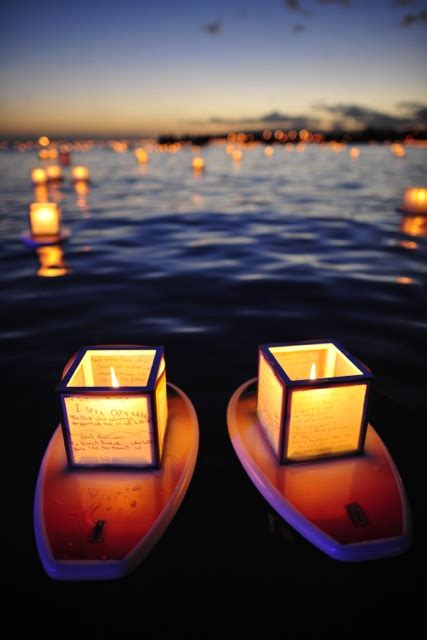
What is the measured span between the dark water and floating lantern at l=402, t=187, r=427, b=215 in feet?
1.61

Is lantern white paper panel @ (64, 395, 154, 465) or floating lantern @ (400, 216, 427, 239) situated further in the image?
floating lantern @ (400, 216, 427, 239)

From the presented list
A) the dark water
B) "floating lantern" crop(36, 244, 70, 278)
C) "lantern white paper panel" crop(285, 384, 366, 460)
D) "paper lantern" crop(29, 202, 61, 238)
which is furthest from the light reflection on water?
"lantern white paper panel" crop(285, 384, 366, 460)

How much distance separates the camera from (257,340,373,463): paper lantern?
7.06 feet

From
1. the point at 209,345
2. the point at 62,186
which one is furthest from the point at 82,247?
the point at 62,186

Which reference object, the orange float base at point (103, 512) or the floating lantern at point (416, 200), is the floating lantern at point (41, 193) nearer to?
the floating lantern at point (416, 200)

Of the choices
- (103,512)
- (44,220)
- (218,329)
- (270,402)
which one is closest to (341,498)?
A: (270,402)

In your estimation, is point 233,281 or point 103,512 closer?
point 103,512

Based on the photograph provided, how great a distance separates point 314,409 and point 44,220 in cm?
798

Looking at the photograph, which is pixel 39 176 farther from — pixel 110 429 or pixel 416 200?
pixel 110 429

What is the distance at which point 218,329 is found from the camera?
5078 millimetres

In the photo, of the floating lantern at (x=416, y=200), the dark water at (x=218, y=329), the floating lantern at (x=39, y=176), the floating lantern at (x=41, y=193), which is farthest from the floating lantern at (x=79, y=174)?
the floating lantern at (x=416, y=200)

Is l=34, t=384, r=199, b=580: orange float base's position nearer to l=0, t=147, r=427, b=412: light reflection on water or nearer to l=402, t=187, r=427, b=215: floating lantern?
l=0, t=147, r=427, b=412: light reflection on water

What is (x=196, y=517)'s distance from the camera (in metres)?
2.47

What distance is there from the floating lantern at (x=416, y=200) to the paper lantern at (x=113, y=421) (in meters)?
10.9
